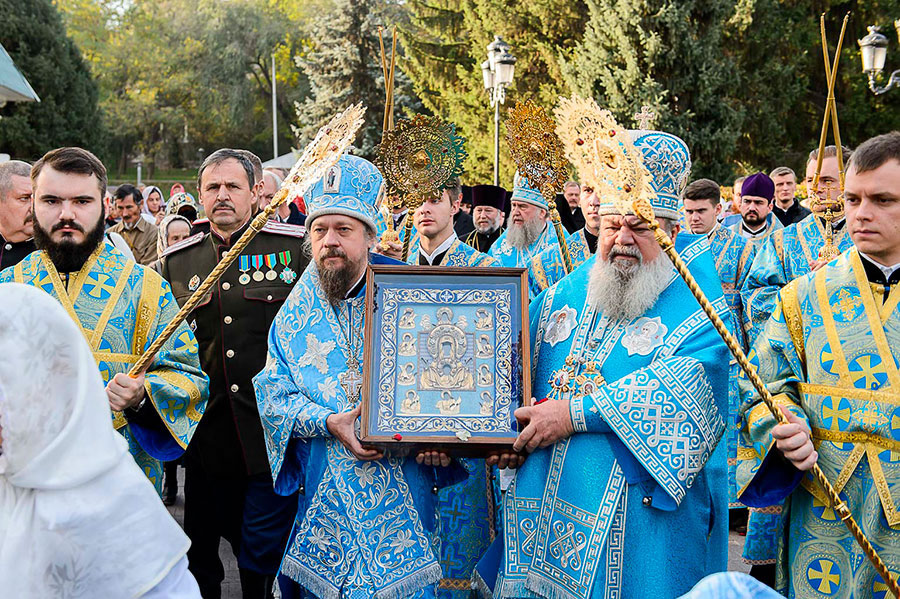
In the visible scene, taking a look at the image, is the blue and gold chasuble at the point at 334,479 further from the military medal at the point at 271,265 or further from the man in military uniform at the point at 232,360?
the military medal at the point at 271,265

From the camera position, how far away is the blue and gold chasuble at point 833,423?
3.27 m

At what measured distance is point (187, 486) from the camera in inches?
207

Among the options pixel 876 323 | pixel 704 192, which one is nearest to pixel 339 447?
pixel 876 323

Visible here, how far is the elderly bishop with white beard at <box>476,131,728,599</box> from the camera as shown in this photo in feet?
11.5

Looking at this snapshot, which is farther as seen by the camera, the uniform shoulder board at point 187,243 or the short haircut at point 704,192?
the short haircut at point 704,192

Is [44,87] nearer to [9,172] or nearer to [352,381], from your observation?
[9,172]

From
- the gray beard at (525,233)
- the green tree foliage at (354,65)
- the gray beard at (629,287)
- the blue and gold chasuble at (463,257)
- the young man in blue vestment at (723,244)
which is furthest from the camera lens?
the green tree foliage at (354,65)

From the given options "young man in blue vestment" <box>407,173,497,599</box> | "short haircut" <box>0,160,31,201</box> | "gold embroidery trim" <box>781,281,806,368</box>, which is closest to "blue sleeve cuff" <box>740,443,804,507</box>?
"gold embroidery trim" <box>781,281,806,368</box>

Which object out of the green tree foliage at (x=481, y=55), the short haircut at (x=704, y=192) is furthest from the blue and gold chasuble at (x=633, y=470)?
the green tree foliage at (x=481, y=55)

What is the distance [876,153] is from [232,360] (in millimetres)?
3210

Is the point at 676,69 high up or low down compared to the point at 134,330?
up

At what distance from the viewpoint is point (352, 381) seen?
397 cm

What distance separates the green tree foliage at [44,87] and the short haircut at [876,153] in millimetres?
37142

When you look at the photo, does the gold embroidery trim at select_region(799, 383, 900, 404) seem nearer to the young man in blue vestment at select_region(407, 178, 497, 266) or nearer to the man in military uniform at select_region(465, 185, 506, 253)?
the young man in blue vestment at select_region(407, 178, 497, 266)
